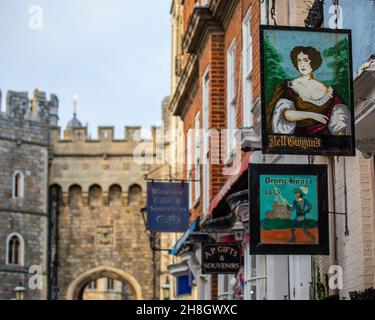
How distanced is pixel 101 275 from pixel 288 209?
4357cm

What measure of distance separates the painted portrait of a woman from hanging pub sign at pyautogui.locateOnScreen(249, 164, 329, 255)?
1.08 meters

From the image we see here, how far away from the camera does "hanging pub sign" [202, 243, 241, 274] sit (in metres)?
18.0

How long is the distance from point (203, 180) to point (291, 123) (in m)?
13.5

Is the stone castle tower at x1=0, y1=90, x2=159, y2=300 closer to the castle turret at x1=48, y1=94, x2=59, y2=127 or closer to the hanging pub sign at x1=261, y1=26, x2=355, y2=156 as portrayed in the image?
the castle turret at x1=48, y1=94, x2=59, y2=127

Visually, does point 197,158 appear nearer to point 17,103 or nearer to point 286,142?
point 286,142

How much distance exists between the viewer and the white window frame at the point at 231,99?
20.2 meters

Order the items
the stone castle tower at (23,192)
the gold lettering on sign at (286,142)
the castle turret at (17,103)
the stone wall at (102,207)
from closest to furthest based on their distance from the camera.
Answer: the gold lettering on sign at (286,142), the stone castle tower at (23,192), the castle turret at (17,103), the stone wall at (102,207)

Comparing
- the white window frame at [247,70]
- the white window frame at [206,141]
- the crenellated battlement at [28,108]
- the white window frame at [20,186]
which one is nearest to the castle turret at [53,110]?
the crenellated battlement at [28,108]

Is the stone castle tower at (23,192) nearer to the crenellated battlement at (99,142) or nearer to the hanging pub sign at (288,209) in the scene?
the crenellated battlement at (99,142)

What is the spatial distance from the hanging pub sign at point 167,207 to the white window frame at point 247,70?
282 inches

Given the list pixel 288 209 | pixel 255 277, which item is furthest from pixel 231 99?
pixel 288 209

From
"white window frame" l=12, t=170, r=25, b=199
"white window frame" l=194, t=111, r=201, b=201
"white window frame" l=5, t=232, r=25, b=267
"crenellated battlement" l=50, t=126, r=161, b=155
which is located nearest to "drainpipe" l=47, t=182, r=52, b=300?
"white window frame" l=5, t=232, r=25, b=267

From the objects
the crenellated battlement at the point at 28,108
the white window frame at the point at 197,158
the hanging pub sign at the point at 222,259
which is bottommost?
the hanging pub sign at the point at 222,259
